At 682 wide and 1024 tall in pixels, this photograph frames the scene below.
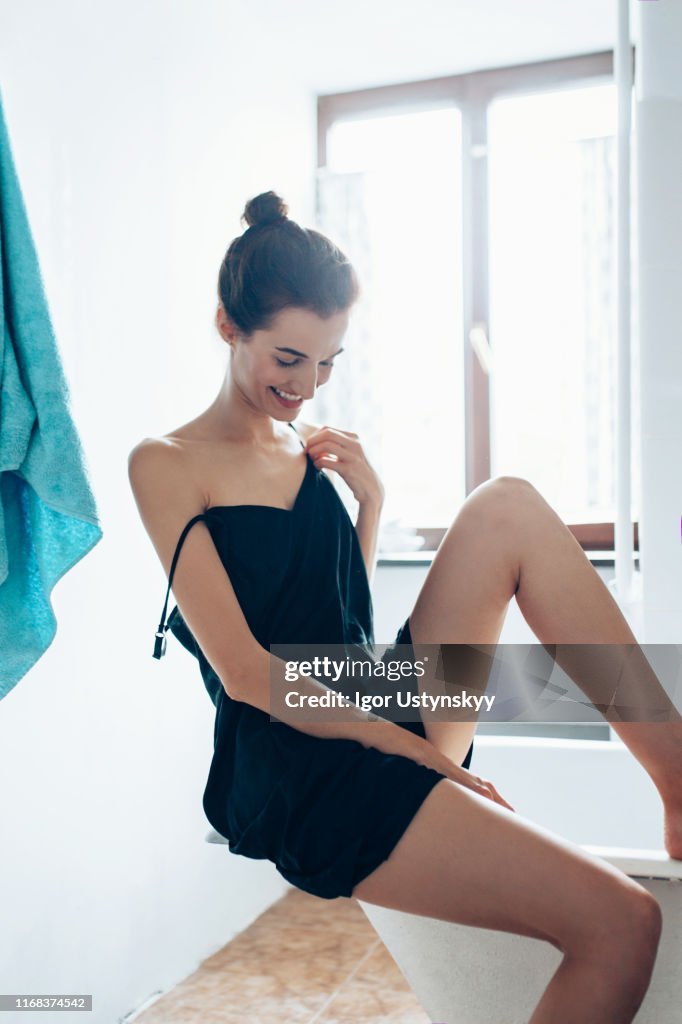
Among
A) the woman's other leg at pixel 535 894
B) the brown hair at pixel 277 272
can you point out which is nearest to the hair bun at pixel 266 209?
the brown hair at pixel 277 272

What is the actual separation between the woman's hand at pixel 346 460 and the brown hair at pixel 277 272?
A: 242 millimetres

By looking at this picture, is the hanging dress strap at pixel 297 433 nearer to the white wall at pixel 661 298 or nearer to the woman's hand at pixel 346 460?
the woman's hand at pixel 346 460

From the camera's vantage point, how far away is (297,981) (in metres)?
2.12

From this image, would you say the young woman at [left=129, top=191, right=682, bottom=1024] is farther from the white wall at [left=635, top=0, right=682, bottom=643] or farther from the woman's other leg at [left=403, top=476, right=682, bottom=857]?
the white wall at [left=635, top=0, right=682, bottom=643]

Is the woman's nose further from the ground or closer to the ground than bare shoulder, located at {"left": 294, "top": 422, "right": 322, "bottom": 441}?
further from the ground

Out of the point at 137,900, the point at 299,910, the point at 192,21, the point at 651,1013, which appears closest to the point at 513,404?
the point at 192,21

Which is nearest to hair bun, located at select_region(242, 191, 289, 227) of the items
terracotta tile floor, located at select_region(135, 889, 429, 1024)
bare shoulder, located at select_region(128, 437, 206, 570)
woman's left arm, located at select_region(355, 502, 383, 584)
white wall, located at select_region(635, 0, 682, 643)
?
bare shoulder, located at select_region(128, 437, 206, 570)

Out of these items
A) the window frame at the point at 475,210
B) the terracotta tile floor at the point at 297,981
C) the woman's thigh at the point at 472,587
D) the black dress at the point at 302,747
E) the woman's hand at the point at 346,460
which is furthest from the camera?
the window frame at the point at 475,210

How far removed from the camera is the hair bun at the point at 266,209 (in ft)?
4.65

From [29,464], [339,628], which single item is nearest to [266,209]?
[29,464]

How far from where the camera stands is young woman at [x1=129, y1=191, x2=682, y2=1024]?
1.08 m

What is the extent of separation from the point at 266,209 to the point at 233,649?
648 mm

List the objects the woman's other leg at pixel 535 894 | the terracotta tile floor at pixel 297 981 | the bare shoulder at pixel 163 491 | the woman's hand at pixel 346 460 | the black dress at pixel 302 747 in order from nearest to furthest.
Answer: the woman's other leg at pixel 535 894 < the black dress at pixel 302 747 < the bare shoulder at pixel 163 491 < the woman's hand at pixel 346 460 < the terracotta tile floor at pixel 297 981

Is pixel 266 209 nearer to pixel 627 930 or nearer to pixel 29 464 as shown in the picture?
pixel 29 464
